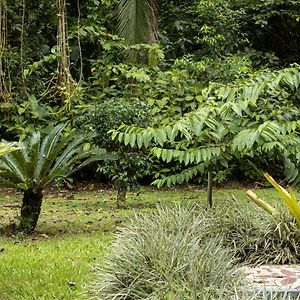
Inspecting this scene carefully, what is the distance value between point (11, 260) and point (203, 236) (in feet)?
5.59

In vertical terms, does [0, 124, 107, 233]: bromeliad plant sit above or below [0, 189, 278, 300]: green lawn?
above

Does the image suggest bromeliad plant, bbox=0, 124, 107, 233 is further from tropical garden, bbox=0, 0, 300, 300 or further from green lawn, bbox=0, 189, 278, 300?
green lawn, bbox=0, 189, 278, 300

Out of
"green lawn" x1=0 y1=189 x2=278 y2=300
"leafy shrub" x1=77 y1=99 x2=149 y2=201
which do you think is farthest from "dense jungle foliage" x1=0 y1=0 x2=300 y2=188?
"green lawn" x1=0 y1=189 x2=278 y2=300

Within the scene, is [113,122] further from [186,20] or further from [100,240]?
[186,20]

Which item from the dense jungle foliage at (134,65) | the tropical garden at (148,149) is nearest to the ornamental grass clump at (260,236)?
the tropical garden at (148,149)

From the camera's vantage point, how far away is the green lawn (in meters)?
4.52

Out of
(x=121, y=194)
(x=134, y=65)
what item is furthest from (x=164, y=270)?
(x=134, y=65)

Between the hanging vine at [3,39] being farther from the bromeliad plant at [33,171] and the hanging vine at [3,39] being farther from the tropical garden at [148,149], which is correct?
the bromeliad plant at [33,171]

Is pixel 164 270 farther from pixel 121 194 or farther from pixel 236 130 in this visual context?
pixel 121 194

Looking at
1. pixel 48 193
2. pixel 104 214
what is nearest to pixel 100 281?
pixel 104 214

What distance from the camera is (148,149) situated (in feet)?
30.0

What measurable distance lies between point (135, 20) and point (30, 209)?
425 centimetres

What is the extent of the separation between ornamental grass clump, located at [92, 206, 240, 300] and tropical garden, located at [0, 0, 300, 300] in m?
0.01

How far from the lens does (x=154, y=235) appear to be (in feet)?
13.9
